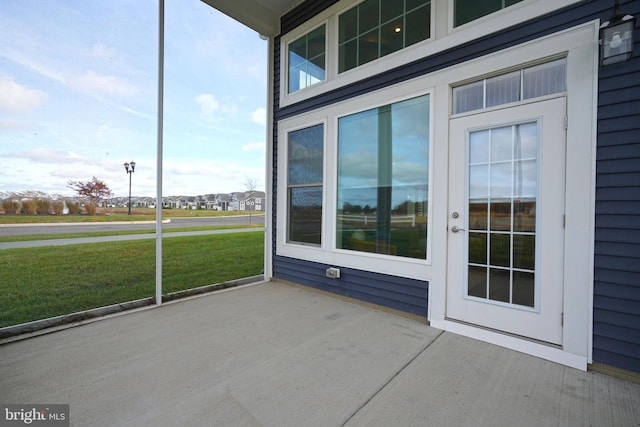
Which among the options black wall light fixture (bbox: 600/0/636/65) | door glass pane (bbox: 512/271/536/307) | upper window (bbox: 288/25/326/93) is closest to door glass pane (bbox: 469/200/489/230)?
door glass pane (bbox: 512/271/536/307)

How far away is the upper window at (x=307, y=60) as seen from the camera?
3.69m

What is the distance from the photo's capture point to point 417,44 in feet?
9.03

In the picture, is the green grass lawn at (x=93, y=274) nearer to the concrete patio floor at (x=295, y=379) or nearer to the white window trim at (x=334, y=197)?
the concrete patio floor at (x=295, y=379)

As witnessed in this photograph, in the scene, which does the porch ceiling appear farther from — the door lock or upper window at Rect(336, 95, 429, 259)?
the door lock

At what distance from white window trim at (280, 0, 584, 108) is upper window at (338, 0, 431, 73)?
77 millimetres

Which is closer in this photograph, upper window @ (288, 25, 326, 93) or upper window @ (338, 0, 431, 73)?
upper window @ (338, 0, 431, 73)

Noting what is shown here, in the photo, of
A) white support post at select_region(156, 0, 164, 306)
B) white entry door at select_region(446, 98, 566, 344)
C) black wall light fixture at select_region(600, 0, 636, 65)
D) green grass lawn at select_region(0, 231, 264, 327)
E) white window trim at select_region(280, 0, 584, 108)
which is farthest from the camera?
white support post at select_region(156, 0, 164, 306)

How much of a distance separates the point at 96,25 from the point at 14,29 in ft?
2.19

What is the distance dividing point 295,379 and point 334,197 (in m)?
2.16

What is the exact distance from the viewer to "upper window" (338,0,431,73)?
279 centimetres

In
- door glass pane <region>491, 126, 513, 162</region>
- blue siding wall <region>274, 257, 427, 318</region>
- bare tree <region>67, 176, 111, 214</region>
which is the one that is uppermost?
door glass pane <region>491, 126, 513, 162</region>

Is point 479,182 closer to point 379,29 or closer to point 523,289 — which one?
point 523,289

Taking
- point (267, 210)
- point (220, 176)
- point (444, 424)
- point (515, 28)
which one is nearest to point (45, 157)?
point (267, 210)

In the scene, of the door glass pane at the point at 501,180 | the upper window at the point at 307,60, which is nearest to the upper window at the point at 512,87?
the door glass pane at the point at 501,180
